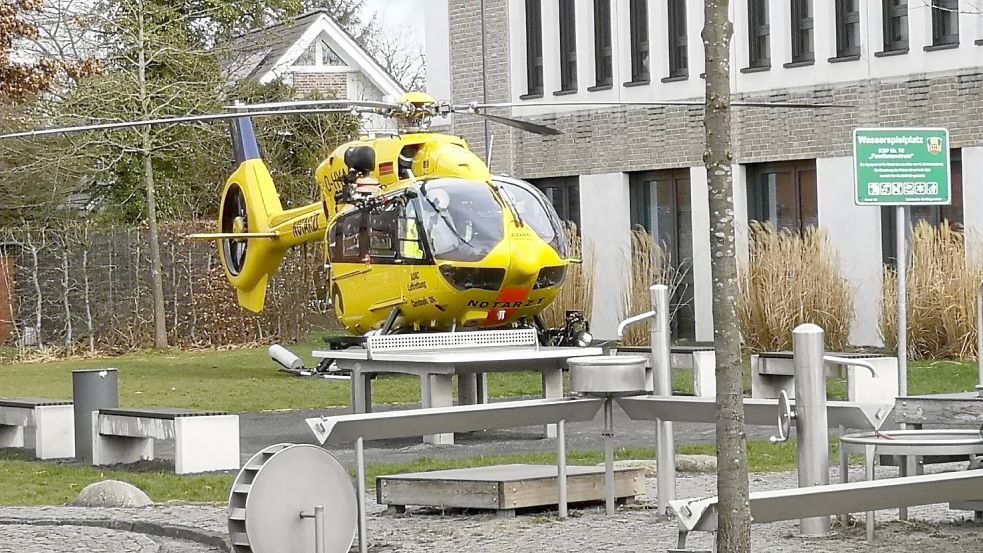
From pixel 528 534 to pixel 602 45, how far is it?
22.2 meters

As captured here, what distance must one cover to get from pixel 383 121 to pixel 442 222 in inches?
1082

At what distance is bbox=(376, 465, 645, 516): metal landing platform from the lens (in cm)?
1042

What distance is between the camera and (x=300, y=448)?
8555mm

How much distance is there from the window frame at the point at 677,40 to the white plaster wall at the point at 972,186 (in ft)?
18.4

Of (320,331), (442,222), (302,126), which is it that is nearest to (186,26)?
(302,126)

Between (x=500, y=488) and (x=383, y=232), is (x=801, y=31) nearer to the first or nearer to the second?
A: (x=383, y=232)

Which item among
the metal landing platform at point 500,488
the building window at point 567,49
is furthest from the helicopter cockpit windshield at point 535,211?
the building window at point 567,49

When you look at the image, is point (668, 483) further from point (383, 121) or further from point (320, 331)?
point (383, 121)

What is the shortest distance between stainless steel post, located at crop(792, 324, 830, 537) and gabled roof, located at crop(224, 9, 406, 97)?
95.3 feet

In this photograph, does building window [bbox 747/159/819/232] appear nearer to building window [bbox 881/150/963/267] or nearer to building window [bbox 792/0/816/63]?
building window [bbox 792/0/816/63]

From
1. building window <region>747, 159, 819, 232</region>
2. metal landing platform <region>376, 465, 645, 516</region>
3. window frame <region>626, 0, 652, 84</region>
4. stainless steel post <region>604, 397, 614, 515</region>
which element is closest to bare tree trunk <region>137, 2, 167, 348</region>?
window frame <region>626, 0, 652, 84</region>

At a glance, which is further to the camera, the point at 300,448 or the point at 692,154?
the point at 692,154

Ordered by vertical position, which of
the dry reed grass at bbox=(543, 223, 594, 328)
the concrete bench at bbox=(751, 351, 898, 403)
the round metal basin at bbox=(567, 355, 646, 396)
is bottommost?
the concrete bench at bbox=(751, 351, 898, 403)

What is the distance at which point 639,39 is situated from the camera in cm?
3055
